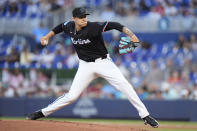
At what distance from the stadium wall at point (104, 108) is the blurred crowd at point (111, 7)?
4.62 m

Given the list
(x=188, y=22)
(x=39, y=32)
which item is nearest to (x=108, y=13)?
(x=39, y=32)

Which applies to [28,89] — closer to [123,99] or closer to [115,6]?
[123,99]

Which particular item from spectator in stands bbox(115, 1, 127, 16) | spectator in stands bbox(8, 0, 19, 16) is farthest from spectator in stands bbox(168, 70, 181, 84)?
spectator in stands bbox(8, 0, 19, 16)

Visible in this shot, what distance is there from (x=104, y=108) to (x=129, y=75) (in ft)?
4.59

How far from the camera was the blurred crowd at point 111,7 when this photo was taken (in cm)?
1789

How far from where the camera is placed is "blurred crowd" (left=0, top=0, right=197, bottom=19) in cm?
1789

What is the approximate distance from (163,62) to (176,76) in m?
1.31

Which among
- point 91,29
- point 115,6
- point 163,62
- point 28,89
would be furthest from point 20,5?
point 91,29

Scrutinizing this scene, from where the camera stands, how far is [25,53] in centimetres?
1566

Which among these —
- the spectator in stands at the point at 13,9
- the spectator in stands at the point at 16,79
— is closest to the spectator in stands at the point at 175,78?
the spectator in stands at the point at 16,79

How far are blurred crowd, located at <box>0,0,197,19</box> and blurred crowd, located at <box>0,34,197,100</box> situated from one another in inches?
90.0

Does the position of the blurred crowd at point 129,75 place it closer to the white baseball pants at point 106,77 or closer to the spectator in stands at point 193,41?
the spectator in stands at point 193,41

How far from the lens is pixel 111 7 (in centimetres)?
1841

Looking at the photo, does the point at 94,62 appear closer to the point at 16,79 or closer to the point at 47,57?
the point at 16,79
